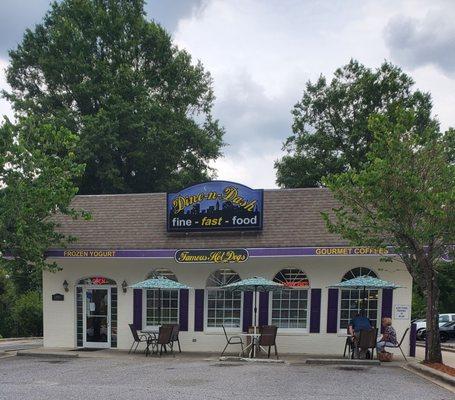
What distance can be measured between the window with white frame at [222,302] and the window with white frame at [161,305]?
111 centimetres

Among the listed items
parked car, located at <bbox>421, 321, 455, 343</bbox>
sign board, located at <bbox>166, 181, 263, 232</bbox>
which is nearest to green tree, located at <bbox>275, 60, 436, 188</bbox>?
parked car, located at <bbox>421, 321, 455, 343</bbox>

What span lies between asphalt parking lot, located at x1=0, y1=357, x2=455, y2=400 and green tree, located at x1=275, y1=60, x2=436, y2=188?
2364 centimetres

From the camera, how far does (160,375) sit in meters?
11.1

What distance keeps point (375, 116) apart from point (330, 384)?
253 inches

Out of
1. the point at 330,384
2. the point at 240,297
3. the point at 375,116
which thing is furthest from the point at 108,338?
the point at 375,116

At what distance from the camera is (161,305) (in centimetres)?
1680

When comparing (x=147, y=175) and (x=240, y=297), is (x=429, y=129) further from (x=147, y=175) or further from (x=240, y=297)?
(x=147, y=175)

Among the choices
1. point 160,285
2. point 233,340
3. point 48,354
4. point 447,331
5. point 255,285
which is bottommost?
point 447,331

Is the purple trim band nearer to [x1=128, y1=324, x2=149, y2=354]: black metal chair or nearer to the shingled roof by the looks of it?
the shingled roof

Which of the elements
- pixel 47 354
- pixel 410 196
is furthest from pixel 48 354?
pixel 410 196

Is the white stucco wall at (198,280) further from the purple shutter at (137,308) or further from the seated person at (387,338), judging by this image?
the seated person at (387,338)

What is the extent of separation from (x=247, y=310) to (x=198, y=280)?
186 cm

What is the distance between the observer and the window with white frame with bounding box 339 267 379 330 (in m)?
15.5

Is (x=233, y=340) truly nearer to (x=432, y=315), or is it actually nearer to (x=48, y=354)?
(x=48, y=354)
